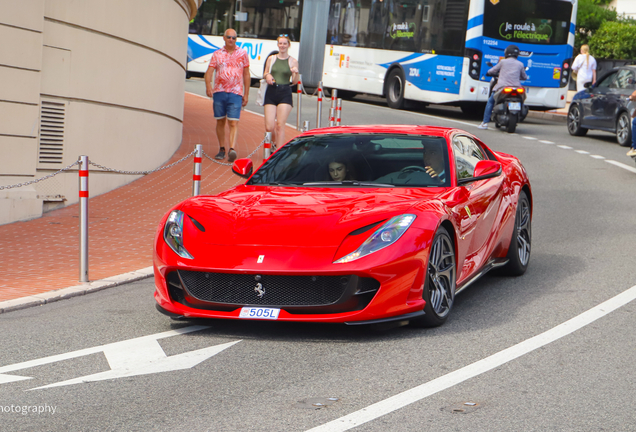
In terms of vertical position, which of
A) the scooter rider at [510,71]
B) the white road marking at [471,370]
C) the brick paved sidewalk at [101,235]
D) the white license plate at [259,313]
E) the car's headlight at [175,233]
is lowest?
the brick paved sidewalk at [101,235]

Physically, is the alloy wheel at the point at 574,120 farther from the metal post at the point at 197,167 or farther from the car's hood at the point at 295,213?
the car's hood at the point at 295,213

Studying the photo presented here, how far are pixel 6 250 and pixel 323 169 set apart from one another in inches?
149

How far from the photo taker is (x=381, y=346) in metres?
5.39

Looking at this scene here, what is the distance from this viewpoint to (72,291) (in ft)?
23.1

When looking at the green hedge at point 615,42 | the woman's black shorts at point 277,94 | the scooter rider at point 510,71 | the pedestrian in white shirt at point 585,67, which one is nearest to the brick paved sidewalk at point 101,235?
the woman's black shorts at point 277,94

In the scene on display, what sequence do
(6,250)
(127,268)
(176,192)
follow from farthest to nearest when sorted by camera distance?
(176,192) < (6,250) < (127,268)

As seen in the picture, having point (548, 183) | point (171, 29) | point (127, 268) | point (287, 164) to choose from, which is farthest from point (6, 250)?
point (548, 183)

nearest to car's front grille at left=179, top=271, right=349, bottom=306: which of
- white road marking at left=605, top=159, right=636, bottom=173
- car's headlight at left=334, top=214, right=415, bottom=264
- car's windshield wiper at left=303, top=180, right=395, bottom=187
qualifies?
car's headlight at left=334, top=214, right=415, bottom=264

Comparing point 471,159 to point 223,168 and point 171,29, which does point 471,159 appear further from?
point 171,29

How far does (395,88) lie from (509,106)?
19.4ft

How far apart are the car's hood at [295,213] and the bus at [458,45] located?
1735 centimetres

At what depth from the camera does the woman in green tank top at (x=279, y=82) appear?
14.4m

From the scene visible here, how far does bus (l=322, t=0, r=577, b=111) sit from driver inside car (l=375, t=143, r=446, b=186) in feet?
54.8

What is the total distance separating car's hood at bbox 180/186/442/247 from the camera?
5.43 meters
